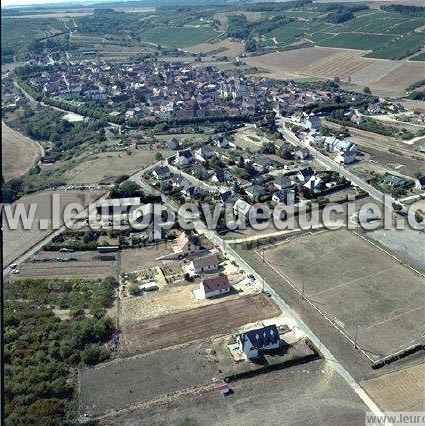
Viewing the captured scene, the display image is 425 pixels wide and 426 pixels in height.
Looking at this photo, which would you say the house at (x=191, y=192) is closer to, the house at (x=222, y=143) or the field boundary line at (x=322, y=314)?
the field boundary line at (x=322, y=314)

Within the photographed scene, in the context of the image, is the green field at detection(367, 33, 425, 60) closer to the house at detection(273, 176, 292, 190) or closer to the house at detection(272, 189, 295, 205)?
the house at detection(273, 176, 292, 190)

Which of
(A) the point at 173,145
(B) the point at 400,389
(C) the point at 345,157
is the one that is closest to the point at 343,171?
A: (C) the point at 345,157

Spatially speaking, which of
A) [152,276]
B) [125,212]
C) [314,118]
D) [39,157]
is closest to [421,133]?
[314,118]

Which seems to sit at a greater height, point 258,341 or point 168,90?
point 168,90

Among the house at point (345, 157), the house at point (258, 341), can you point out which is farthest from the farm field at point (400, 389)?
the house at point (345, 157)

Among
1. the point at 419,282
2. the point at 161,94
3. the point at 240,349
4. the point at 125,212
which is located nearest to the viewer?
the point at 240,349

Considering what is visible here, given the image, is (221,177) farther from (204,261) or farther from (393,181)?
(204,261)

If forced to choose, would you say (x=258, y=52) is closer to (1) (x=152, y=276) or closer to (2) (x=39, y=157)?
(2) (x=39, y=157)
